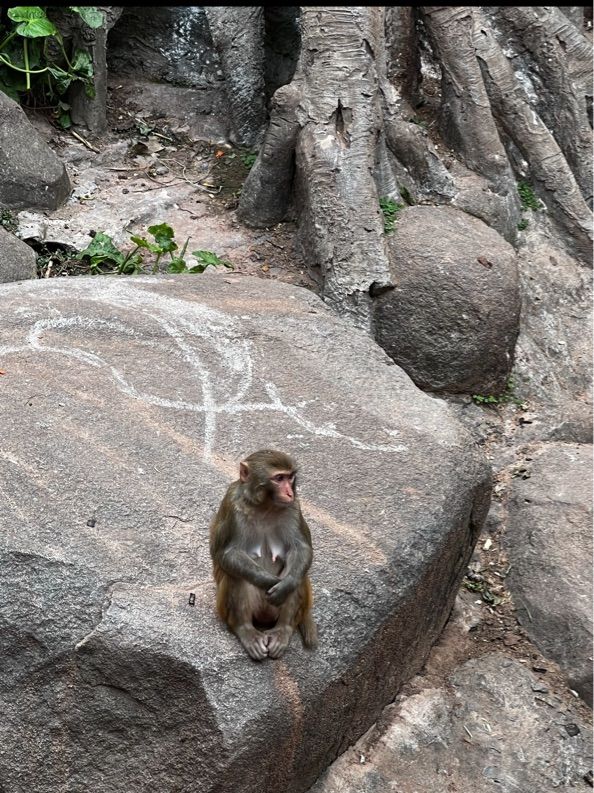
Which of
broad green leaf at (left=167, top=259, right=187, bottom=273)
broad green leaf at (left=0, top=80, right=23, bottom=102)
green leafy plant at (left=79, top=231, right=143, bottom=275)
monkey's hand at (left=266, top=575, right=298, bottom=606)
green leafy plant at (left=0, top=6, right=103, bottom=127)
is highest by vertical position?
monkey's hand at (left=266, top=575, right=298, bottom=606)

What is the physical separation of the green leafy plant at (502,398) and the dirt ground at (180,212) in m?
0.04

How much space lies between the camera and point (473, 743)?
14.4 ft

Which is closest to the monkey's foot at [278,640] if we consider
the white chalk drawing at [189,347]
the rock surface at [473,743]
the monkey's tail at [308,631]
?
the monkey's tail at [308,631]

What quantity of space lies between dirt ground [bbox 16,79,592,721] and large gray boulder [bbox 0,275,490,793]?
60 centimetres

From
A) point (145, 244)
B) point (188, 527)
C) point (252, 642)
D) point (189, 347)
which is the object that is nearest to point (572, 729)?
point (252, 642)

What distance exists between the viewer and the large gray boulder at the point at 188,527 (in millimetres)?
3445

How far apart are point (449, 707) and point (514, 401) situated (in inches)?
104

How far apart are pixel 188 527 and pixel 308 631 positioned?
2.20 ft

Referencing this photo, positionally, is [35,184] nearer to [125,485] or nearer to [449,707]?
[125,485]

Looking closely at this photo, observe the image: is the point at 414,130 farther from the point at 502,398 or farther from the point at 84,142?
the point at 84,142

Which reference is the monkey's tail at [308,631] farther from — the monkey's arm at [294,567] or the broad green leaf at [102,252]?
the broad green leaf at [102,252]

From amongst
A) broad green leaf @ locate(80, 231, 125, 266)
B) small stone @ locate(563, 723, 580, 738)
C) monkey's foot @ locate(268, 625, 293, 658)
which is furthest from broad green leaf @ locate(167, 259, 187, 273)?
small stone @ locate(563, 723, 580, 738)

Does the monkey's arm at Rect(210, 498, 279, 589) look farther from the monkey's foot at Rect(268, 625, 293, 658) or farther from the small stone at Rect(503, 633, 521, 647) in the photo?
the small stone at Rect(503, 633, 521, 647)

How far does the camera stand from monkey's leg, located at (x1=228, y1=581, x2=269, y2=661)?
3.43 meters
